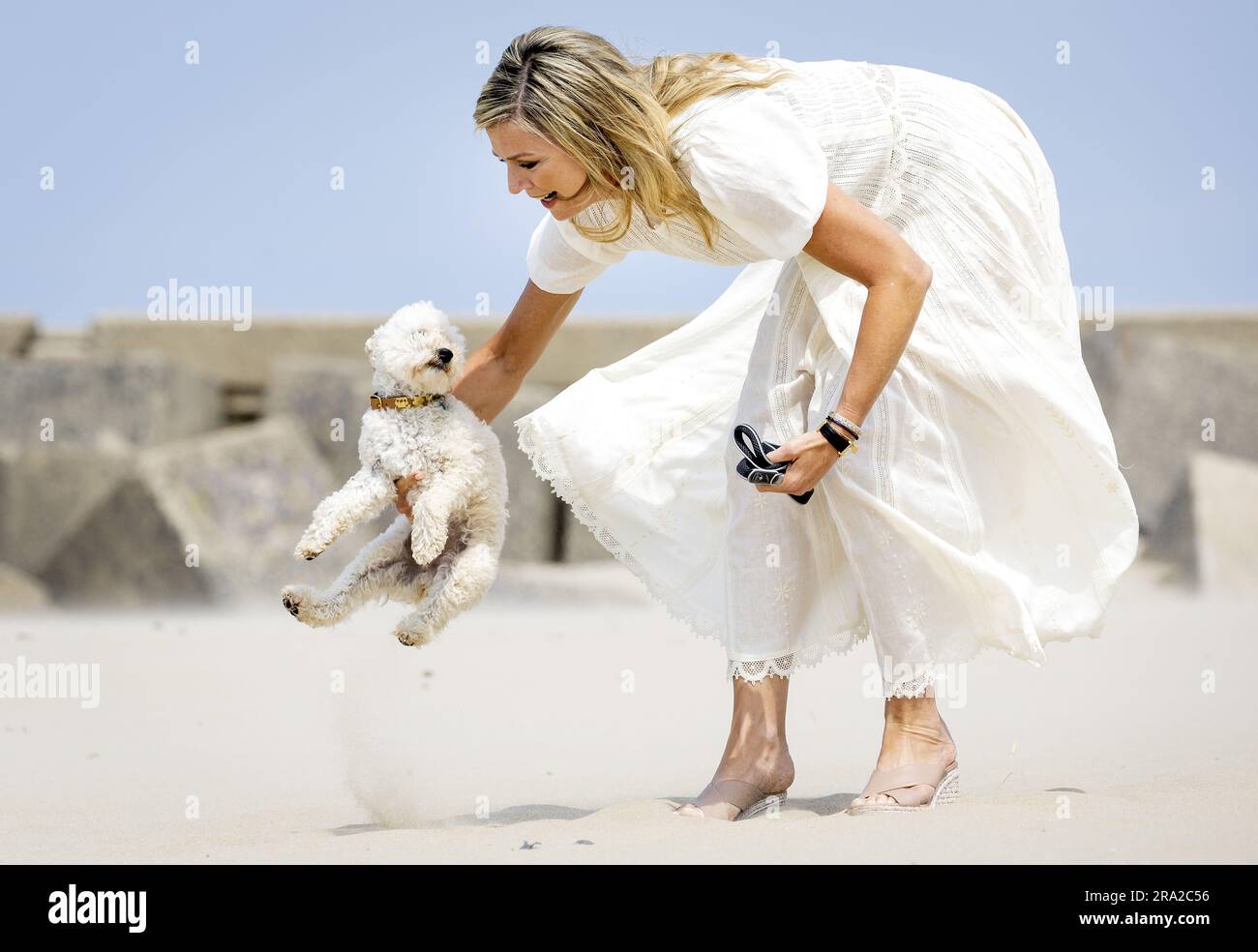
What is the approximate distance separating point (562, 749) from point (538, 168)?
226 cm

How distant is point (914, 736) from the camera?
127 inches

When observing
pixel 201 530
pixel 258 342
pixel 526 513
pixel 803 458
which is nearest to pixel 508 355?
pixel 803 458

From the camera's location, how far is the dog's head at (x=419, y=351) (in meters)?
3.22

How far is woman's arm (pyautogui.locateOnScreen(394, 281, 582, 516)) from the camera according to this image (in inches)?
140

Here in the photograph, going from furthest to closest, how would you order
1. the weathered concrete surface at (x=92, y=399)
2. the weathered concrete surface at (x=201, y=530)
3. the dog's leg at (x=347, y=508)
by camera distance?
the weathered concrete surface at (x=92, y=399) → the weathered concrete surface at (x=201, y=530) → the dog's leg at (x=347, y=508)

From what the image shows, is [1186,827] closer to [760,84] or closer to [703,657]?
[760,84]

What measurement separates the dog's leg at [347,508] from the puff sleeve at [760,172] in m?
0.98

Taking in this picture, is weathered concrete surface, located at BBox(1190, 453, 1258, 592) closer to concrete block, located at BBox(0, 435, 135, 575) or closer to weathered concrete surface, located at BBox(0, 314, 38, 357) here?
concrete block, located at BBox(0, 435, 135, 575)

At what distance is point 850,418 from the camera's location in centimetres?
299

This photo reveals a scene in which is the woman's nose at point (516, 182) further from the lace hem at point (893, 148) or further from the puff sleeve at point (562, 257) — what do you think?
the lace hem at point (893, 148)

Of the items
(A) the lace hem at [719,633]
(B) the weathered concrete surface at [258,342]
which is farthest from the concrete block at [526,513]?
(A) the lace hem at [719,633]

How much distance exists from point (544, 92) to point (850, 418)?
0.94 metres

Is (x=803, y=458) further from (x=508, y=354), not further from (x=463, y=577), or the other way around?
(x=508, y=354)
